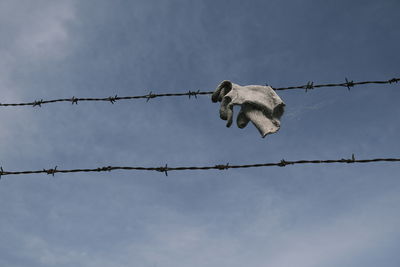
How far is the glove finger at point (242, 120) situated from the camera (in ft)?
12.8

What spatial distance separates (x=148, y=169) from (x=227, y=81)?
117cm

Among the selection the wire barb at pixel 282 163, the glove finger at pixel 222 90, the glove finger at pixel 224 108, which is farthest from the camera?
the glove finger at pixel 222 90

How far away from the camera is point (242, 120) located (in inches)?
155

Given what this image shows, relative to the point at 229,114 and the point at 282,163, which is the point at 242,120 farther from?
the point at 282,163

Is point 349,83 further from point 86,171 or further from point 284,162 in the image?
point 86,171

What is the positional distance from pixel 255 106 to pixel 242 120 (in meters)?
0.19

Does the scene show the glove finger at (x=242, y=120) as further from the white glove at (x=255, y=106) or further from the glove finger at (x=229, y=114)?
the glove finger at (x=229, y=114)

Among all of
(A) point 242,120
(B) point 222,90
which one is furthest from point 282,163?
(B) point 222,90

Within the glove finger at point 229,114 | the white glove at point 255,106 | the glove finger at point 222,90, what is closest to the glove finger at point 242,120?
the white glove at point 255,106

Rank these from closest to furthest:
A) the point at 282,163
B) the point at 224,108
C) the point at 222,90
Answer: the point at 282,163
the point at 224,108
the point at 222,90

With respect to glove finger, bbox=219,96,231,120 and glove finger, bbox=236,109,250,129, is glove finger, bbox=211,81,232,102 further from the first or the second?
glove finger, bbox=236,109,250,129

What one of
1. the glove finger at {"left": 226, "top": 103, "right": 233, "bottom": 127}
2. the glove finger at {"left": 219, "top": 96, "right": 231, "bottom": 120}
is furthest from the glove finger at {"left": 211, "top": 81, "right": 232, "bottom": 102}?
the glove finger at {"left": 226, "top": 103, "right": 233, "bottom": 127}

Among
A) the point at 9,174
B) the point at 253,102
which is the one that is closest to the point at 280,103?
the point at 253,102

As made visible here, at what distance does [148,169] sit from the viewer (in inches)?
144
